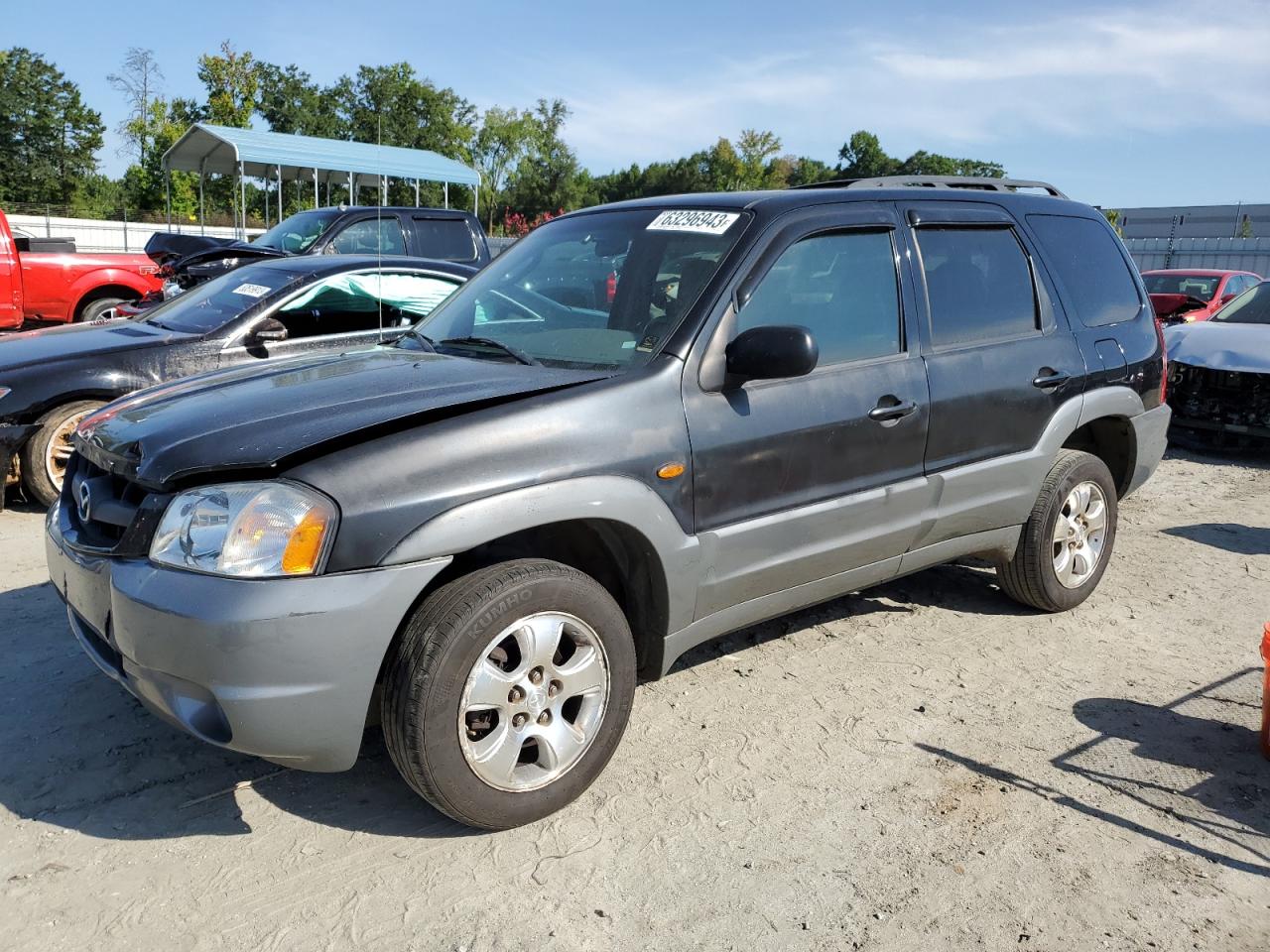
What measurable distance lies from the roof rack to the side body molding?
6.01 ft

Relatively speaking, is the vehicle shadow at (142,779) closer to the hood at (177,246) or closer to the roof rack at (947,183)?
the roof rack at (947,183)

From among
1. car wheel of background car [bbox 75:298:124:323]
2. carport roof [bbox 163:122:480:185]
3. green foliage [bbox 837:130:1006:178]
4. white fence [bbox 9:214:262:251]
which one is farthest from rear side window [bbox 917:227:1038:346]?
green foliage [bbox 837:130:1006:178]

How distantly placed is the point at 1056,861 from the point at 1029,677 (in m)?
1.33

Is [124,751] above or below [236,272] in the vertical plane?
below

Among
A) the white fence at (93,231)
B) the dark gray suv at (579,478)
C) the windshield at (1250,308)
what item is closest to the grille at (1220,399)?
the windshield at (1250,308)

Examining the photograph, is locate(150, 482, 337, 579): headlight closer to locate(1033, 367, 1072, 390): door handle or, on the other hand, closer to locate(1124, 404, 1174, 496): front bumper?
locate(1033, 367, 1072, 390): door handle

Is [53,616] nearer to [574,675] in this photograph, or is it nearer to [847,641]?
[574,675]

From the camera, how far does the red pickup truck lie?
11.6 metres

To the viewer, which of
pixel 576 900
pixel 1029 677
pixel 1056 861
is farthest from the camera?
pixel 1029 677

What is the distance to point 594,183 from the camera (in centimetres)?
8481

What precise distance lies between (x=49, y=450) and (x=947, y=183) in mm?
5196

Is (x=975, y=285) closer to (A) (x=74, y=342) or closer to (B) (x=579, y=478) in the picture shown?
(B) (x=579, y=478)

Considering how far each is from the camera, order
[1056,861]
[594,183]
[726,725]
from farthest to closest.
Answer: [594,183], [726,725], [1056,861]

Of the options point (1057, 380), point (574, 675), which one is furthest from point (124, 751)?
point (1057, 380)
